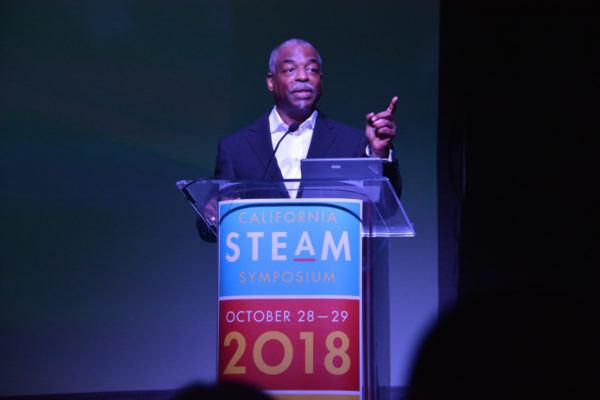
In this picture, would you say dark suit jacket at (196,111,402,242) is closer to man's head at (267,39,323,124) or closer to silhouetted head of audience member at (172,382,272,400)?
man's head at (267,39,323,124)

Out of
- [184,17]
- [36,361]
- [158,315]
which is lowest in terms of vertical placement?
[36,361]

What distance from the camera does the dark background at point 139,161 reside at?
3.28 m

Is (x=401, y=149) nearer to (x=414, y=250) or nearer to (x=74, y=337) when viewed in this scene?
(x=414, y=250)

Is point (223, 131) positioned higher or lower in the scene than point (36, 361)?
higher

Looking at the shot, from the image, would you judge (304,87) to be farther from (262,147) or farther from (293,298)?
(293,298)

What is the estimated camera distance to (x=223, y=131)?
3.52 m

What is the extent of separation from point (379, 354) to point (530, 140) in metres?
1.69

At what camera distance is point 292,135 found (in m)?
2.84

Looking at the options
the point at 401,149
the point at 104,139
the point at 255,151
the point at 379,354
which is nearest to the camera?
the point at 379,354

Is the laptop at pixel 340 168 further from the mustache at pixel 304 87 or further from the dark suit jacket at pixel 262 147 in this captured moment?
the mustache at pixel 304 87

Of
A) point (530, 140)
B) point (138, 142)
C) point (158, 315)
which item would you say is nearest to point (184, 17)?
point (138, 142)

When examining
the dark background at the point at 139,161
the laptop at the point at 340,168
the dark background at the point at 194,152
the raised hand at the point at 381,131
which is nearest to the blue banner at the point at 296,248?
the laptop at the point at 340,168

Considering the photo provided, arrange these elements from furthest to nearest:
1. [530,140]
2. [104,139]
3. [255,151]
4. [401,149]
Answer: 1. [401,149]
2. [104,139]
3. [530,140]
4. [255,151]

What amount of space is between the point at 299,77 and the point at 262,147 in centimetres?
33
